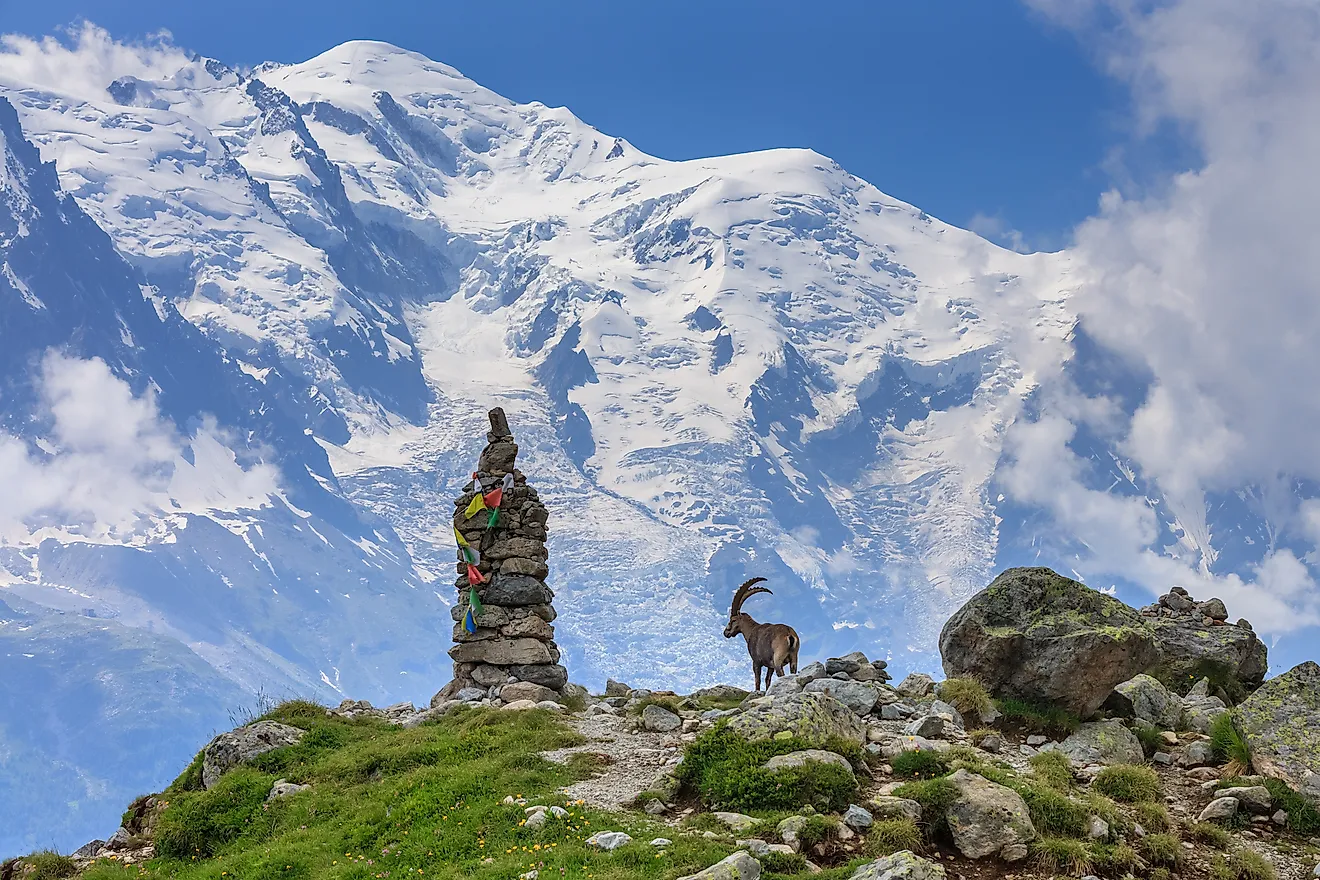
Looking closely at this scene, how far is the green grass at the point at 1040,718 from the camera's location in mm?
23250

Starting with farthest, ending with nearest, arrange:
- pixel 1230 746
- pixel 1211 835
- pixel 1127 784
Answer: pixel 1230 746
pixel 1127 784
pixel 1211 835

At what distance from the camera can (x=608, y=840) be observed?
16.4 metres

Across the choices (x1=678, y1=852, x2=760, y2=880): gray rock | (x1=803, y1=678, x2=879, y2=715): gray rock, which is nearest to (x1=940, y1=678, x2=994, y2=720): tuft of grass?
(x1=803, y1=678, x2=879, y2=715): gray rock

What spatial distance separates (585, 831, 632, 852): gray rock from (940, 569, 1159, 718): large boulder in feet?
36.4

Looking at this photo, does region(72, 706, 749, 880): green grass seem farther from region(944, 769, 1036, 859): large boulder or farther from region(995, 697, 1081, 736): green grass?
region(995, 697, 1081, 736): green grass

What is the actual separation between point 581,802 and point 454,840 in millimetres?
2081

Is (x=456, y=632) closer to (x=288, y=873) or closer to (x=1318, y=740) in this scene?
(x=288, y=873)

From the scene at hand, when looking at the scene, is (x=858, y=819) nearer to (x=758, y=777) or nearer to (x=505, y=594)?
(x=758, y=777)

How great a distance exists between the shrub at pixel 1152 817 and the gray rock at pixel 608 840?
8096mm

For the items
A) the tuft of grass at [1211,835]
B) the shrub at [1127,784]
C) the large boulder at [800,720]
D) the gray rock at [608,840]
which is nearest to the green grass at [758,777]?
the large boulder at [800,720]

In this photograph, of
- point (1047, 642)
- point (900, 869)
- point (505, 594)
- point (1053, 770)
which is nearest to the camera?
point (900, 869)

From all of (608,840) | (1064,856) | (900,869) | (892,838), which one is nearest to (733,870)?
(900,869)

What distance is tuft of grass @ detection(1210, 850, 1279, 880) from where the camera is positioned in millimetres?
16266

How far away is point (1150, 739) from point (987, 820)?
8.20 meters
